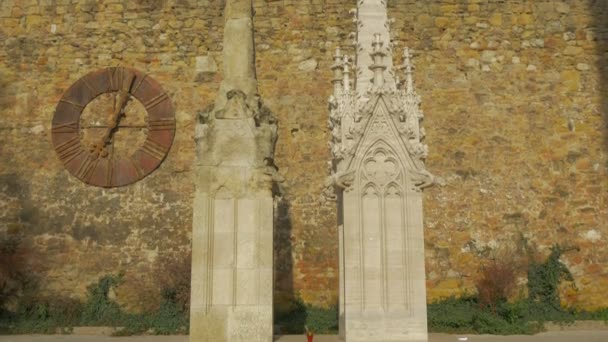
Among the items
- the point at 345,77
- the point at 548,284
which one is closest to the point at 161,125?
the point at 345,77

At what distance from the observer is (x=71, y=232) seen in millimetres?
12078

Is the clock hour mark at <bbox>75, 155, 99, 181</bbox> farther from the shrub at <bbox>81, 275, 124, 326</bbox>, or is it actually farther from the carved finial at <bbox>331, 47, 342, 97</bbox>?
the carved finial at <bbox>331, 47, 342, 97</bbox>

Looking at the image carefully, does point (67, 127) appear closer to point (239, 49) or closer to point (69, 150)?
point (69, 150)

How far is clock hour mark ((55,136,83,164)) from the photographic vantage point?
1233 centimetres

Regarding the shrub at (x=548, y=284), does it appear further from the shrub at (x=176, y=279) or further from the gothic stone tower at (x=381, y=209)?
the shrub at (x=176, y=279)

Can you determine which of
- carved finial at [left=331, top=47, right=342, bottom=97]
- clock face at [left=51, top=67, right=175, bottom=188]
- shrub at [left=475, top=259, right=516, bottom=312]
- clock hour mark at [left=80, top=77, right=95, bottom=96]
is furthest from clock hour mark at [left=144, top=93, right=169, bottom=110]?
shrub at [left=475, top=259, right=516, bottom=312]

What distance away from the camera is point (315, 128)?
12.3m

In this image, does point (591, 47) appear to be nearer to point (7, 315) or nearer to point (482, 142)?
point (482, 142)

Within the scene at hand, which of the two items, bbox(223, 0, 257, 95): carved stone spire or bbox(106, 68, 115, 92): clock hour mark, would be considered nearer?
bbox(223, 0, 257, 95): carved stone spire

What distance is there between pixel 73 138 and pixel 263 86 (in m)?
3.93

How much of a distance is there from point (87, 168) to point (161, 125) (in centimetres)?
169

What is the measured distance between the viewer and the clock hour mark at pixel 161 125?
1236 cm

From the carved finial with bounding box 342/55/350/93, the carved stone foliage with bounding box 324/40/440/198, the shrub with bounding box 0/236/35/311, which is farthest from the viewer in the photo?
the shrub with bounding box 0/236/35/311

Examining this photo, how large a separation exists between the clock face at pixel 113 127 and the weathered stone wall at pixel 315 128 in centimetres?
22
